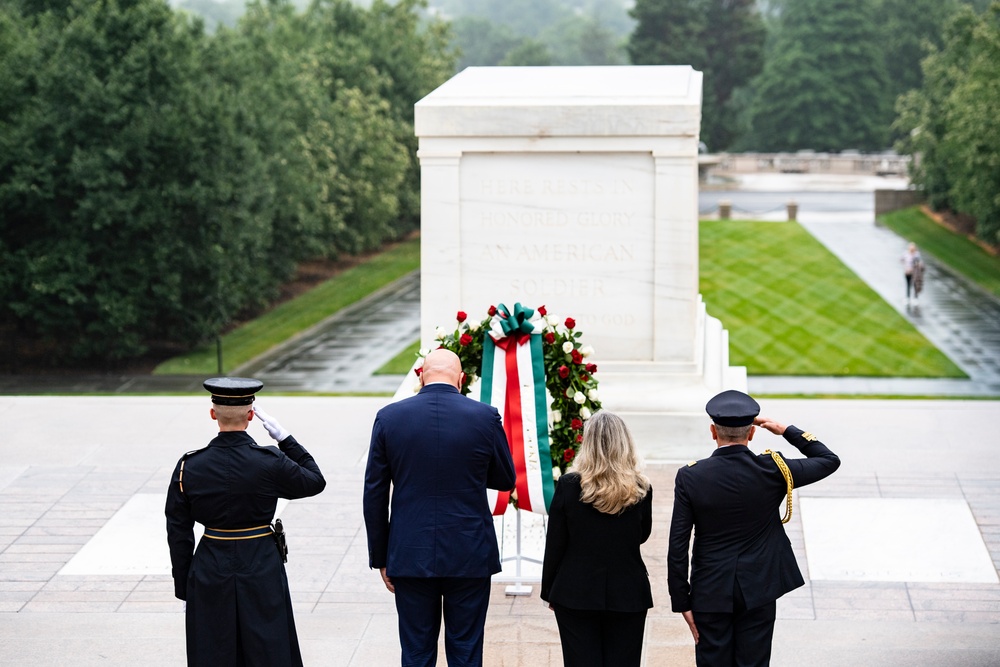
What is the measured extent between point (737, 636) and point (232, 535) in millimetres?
2253

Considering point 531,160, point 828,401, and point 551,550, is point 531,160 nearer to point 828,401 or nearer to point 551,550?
point 828,401

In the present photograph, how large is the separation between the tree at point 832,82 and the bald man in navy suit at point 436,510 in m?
66.2

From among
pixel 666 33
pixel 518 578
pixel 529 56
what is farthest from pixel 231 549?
pixel 529 56

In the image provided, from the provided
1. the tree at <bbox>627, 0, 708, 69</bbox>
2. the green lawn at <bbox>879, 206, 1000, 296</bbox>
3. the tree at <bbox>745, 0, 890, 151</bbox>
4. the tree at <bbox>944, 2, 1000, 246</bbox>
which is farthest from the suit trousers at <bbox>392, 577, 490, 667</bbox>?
the tree at <bbox>745, 0, 890, 151</bbox>

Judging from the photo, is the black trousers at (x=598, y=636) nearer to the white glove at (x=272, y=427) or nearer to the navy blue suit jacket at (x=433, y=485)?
the navy blue suit jacket at (x=433, y=485)

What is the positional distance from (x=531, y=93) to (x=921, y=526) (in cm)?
517

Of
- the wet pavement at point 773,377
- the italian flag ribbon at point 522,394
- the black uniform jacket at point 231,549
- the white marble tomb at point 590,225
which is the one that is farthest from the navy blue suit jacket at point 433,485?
the wet pavement at point 773,377

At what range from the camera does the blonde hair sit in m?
5.55

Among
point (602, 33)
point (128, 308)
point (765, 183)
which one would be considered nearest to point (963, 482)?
point (128, 308)

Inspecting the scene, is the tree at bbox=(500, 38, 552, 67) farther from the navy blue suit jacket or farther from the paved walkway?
the navy blue suit jacket

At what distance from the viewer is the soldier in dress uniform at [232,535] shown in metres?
5.85

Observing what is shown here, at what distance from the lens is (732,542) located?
574 centimetres

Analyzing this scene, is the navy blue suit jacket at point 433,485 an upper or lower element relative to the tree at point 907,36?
lower

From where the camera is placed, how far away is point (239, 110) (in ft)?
105
